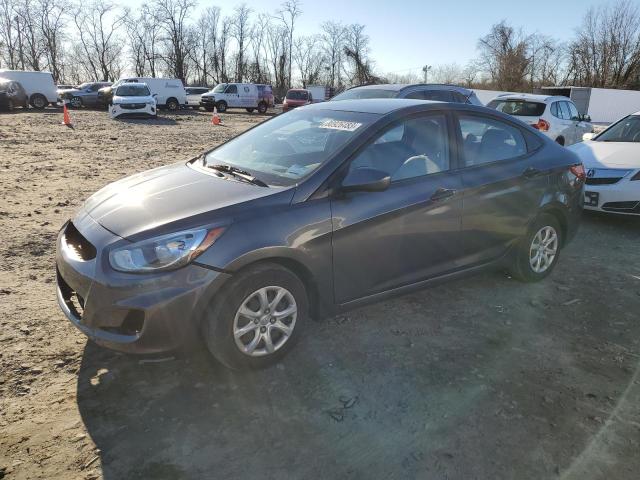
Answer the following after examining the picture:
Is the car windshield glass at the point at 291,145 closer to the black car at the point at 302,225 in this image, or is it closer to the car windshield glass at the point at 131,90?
the black car at the point at 302,225

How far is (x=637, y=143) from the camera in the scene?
7023mm

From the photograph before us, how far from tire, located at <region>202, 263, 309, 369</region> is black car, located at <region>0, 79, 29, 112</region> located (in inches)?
1104

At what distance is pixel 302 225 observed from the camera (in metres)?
2.98

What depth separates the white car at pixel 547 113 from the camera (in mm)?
10797

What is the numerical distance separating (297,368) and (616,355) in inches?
85.9

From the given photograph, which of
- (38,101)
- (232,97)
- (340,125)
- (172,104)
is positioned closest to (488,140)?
(340,125)

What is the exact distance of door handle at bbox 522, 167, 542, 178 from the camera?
4221 mm

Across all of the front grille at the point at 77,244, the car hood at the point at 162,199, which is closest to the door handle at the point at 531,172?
the car hood at the point at 162,199

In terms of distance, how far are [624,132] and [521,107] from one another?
3.83 metres

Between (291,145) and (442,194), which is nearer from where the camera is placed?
(442,194)

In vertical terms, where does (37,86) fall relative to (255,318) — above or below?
above

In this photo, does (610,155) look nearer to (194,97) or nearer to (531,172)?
(531,172)

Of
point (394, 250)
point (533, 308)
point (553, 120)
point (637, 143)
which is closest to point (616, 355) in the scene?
point (533, 308)

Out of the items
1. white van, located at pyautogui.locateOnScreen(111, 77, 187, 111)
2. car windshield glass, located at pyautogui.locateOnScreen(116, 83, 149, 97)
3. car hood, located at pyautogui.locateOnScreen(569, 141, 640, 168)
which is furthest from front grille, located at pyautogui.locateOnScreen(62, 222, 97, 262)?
white van, located at pyautogui.locateOnScreen(111, 77, 187, 111)
